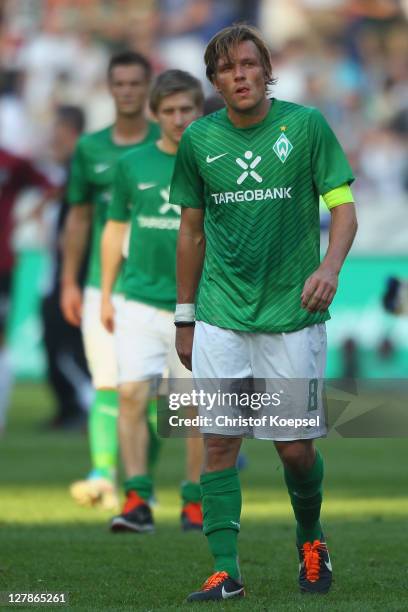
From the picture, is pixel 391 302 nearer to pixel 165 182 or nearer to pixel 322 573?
pixel 165 182

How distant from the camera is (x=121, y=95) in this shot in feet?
29.8

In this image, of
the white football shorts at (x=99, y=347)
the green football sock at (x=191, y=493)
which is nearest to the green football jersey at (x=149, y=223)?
the white football shorts at (x=99, y=347)

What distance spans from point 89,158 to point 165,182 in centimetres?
122

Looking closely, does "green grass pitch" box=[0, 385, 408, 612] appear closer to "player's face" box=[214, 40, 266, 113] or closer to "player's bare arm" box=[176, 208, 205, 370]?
"player's bare arm" box=[176, 208, 205, 370]

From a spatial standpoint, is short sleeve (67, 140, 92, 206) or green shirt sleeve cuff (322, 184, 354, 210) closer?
green shirt sleeve cuff (322, 184, 354, 210)

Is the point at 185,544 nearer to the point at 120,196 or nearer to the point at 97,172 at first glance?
the point at 120,196

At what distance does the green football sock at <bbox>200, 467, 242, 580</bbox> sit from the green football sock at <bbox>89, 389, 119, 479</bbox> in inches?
141

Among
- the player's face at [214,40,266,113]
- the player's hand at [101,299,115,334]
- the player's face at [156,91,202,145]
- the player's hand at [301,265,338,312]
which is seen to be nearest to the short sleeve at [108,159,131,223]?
the player's face at [156,91,202,145]

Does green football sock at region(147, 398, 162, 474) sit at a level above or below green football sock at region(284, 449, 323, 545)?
above

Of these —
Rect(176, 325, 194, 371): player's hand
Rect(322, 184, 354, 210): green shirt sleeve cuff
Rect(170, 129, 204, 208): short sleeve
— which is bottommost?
Rect(176, 325, 194, 371): player's hand

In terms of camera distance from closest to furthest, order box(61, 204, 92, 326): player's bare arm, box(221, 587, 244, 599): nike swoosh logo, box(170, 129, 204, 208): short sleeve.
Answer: box(221, 587, 244, 599): nike swoosh logo
box(170, 129, 204, 208): short sleeve
box(61, 204, 92, 326): player's bare arm

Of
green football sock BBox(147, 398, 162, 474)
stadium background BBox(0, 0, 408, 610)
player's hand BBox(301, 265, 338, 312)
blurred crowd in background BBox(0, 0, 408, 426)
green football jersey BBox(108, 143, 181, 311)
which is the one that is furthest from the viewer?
blurred crowd in background BBox(0, 0, 408, 426)

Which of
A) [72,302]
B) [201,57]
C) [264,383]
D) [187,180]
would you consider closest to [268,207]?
[187,180]

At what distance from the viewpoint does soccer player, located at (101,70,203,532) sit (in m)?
8.12
